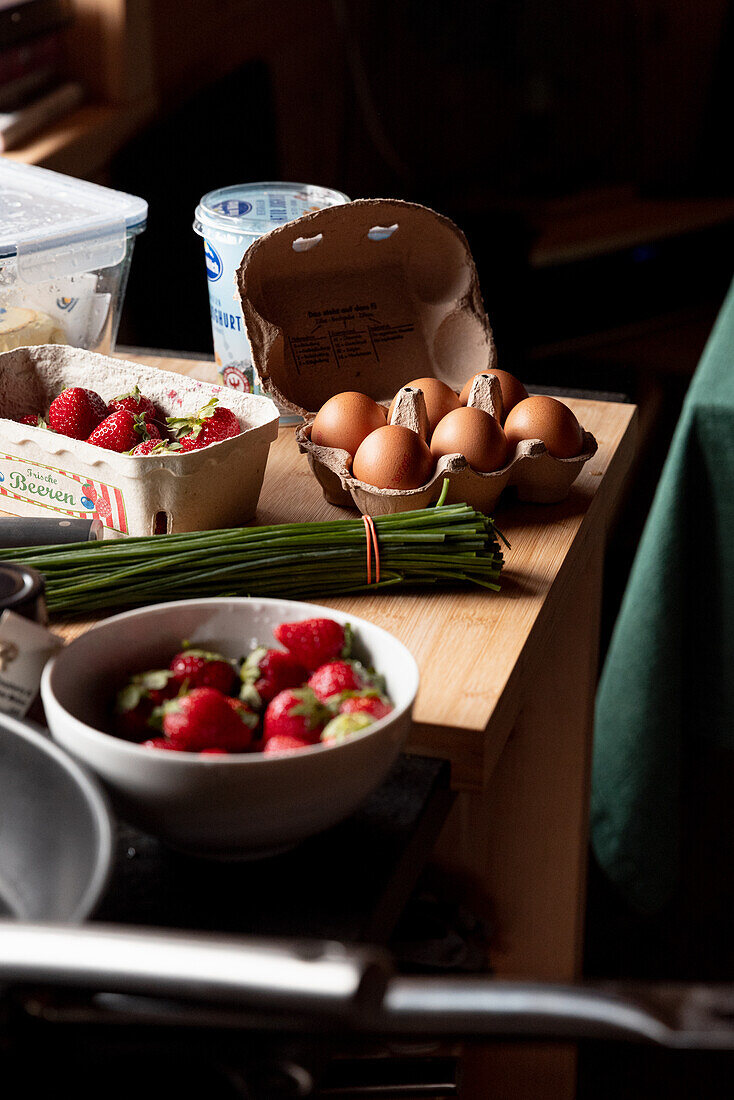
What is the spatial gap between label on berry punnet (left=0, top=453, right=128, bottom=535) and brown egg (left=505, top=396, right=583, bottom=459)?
368 mm

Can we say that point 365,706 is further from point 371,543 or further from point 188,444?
point 188,444

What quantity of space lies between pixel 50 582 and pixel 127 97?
6.37ft

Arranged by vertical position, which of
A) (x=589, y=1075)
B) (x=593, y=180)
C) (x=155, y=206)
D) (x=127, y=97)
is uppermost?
(x=127, y=97)

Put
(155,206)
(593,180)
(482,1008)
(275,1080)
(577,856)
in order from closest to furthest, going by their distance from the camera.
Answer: (482,1008) < (275,1080) < (577,856) < (155,206) < (593,180)

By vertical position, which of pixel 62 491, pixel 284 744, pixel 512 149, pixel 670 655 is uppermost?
pixel 284 744

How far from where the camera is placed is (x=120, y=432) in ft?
3.39

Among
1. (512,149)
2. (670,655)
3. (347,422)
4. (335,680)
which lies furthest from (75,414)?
(512,149)

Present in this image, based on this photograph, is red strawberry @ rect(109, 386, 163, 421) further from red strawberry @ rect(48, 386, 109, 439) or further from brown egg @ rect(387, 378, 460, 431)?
brown egg @ rect(387, 378, 460, 431)

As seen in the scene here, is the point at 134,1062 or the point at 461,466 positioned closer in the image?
the point at 134,1062

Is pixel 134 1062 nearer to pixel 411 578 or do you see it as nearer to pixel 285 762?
pixel 285 762

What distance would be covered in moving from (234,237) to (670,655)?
30.7 inches

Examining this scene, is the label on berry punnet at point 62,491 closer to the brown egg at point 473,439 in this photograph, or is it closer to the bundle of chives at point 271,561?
the bundle of chives at point 271,561

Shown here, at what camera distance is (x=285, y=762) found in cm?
61

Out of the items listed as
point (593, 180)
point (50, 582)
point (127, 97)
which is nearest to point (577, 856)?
point (50, 582)
